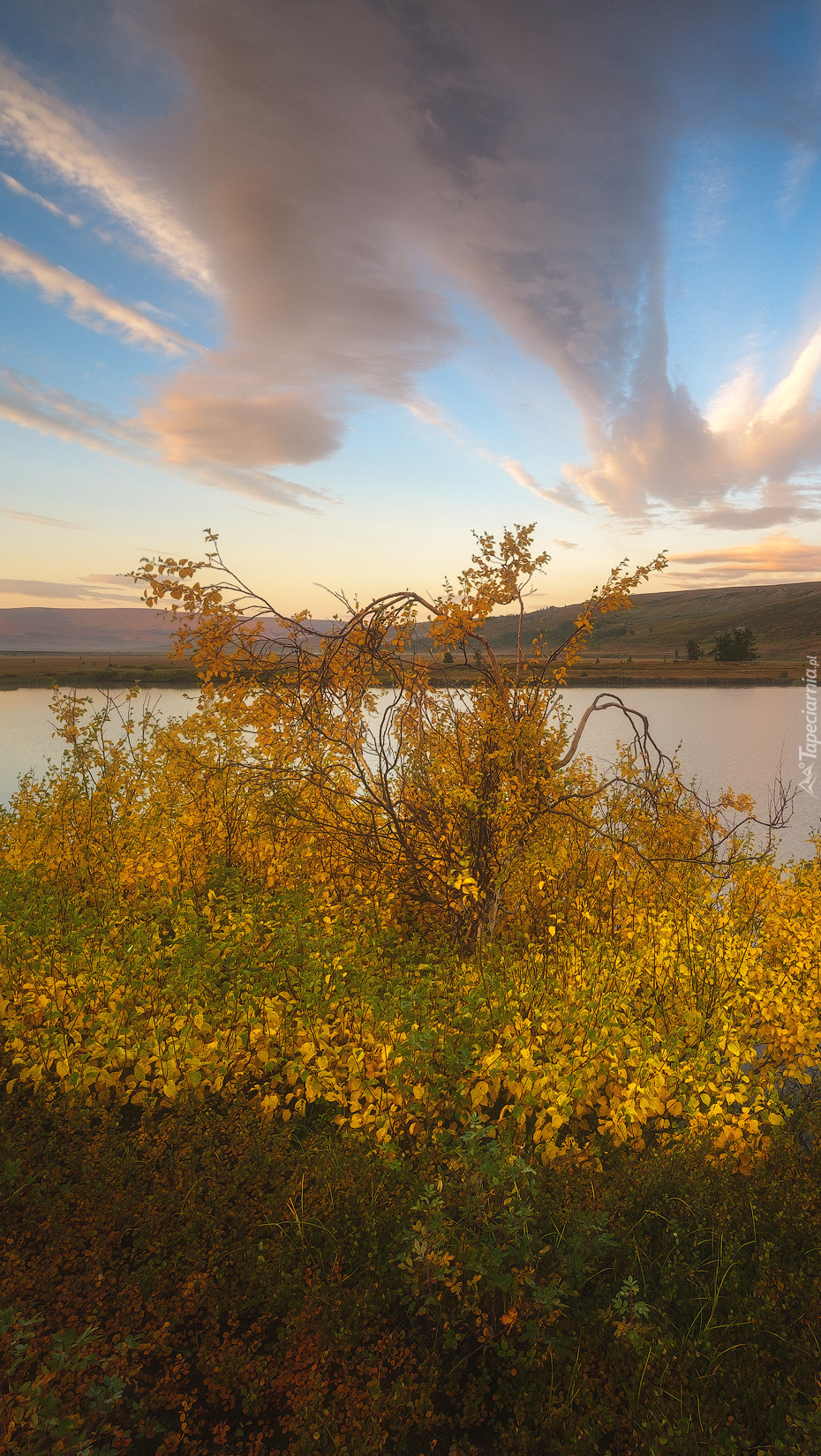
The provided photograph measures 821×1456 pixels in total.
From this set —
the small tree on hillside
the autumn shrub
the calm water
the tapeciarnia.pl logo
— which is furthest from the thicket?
the small tree on hillside

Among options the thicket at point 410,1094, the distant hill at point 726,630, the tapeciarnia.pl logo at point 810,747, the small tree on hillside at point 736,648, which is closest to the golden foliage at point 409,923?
the thicket at point 410,1094

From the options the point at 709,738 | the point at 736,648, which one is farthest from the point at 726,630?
the point at 709,738

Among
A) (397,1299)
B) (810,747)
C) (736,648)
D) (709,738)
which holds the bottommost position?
(397,1299)

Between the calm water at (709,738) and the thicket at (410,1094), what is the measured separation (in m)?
2.06

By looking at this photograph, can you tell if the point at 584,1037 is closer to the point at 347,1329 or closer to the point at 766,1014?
the point at 766,1014

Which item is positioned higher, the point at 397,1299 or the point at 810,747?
the point at 810,747

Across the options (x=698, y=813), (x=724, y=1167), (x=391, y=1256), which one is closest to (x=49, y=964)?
(x=391, y=1256)

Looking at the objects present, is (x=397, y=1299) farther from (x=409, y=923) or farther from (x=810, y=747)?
(x=810, y=747)

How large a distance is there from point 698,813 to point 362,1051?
640 cm

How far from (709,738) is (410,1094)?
24732mm

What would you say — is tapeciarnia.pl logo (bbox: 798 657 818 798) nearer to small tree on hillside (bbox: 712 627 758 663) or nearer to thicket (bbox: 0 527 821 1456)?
thicket (bbox: 0 527 821 1456)

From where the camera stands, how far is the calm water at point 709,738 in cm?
1772

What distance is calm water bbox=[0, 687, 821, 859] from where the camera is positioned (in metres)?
17.7

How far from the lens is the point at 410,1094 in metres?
4.66
